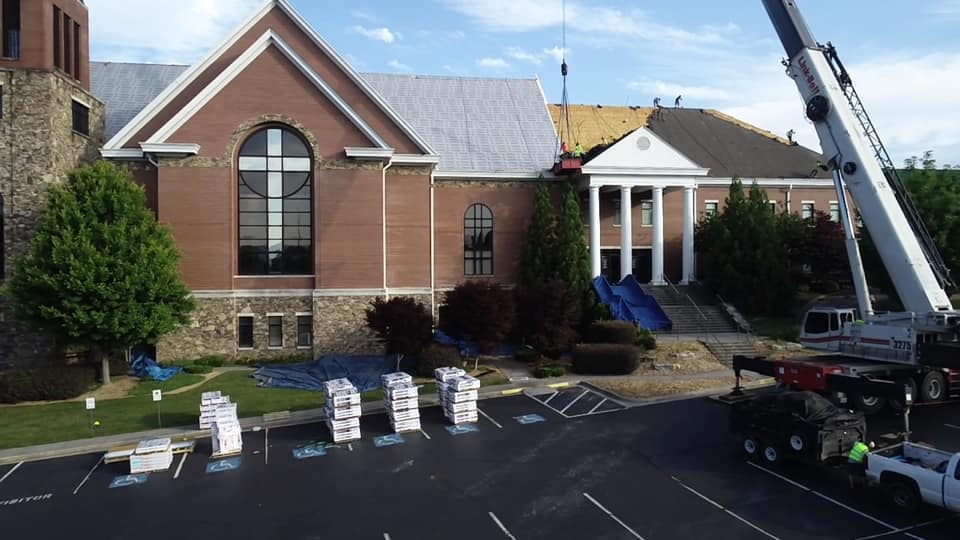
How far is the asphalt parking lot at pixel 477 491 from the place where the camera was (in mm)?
12086

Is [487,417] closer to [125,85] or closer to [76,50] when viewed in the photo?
[76,50]

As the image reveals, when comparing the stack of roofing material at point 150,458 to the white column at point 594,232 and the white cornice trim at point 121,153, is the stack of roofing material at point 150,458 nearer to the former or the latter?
the white cornice trim at point 121,153

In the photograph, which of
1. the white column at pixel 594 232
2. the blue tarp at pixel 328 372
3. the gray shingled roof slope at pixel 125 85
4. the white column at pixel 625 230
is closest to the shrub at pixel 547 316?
the blue tarp at pixel 328 372

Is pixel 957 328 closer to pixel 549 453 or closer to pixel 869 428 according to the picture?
pixel 869 428

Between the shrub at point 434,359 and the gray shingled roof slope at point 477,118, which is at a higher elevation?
the gray shingled roof slope at point 477,118

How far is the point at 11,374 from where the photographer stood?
78.2 feet

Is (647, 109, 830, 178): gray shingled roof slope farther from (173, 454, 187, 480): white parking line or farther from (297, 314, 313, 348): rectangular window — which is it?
(173, 454, 187, 480): white parking line

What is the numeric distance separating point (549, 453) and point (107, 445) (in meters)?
12.7

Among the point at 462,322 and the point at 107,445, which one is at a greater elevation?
the point at 462,322

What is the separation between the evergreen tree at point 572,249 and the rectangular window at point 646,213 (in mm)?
7688

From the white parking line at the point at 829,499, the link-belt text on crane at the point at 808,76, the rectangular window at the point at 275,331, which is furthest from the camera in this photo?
the rectangular window at the point at 275,331

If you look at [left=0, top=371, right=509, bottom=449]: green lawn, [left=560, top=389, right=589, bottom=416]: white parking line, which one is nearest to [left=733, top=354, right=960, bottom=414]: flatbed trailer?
[left=560, top=389, right=589, bottom=416]: white parking line

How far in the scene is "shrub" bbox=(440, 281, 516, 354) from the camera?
88.0 feet

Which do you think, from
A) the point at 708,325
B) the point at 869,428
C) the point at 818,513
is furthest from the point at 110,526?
the point at 708,325
